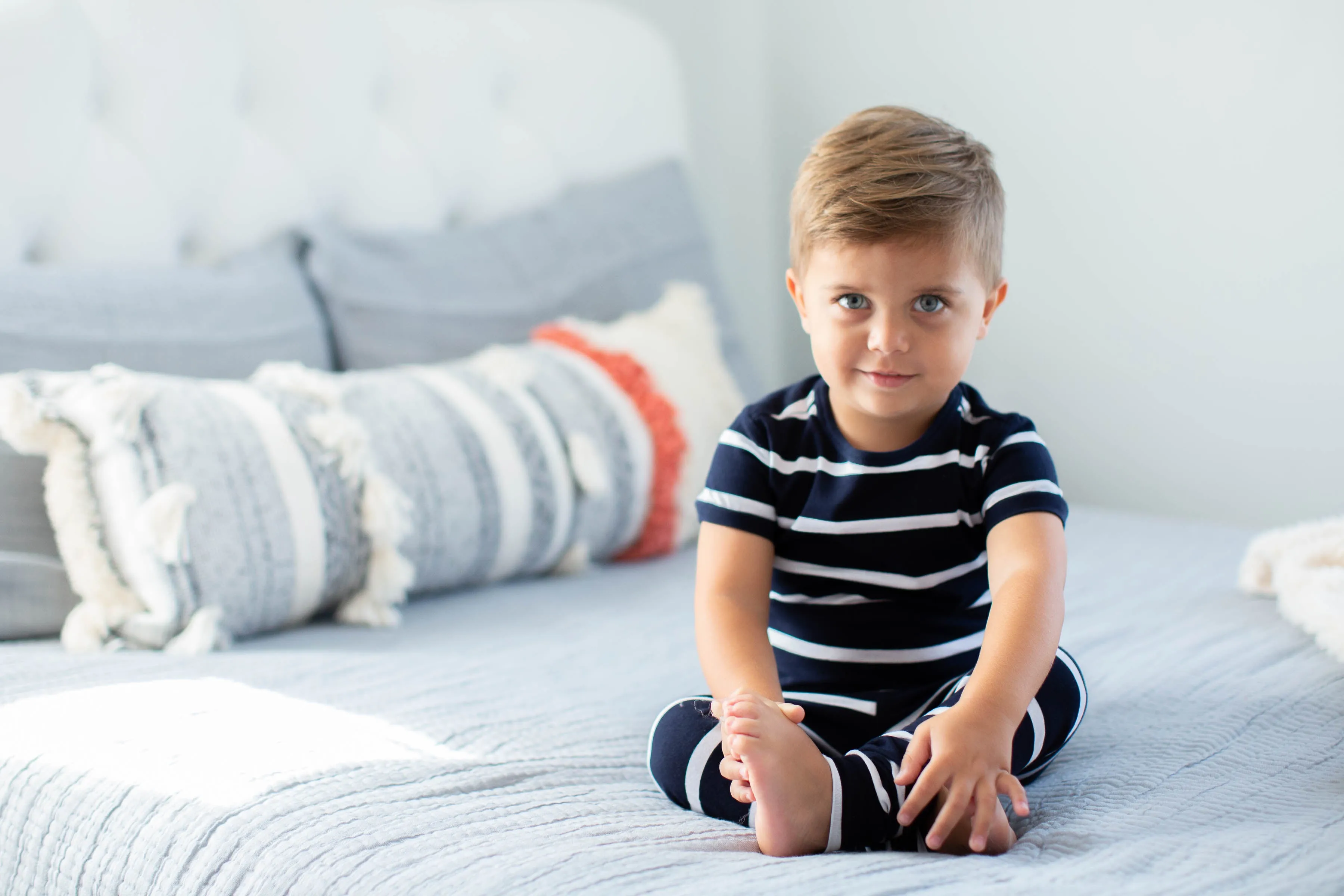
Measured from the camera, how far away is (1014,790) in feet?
2.23

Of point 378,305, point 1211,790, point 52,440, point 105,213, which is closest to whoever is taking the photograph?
point 1211,790

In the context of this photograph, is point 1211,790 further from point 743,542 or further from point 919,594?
point 743,542

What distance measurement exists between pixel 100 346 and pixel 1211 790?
3.73 ft

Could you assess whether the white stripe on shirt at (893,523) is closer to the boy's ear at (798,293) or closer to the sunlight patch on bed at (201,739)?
the boy's ear at (798,293)

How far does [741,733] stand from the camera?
26.5 inches

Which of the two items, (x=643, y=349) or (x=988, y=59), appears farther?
(x=988, y=59)

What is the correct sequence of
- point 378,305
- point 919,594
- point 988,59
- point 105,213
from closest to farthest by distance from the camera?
1. point 919,594
2. point 105,213
3. point 378,305
4. point 988,59

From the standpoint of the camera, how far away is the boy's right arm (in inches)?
32.0

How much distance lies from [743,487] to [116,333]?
763mm

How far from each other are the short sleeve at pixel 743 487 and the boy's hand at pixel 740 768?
192 mm

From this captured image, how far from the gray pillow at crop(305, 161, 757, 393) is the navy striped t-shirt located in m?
0.74

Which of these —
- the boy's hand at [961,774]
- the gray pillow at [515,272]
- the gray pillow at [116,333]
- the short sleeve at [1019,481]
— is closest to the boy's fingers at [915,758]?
the boy's hand at [961,774]

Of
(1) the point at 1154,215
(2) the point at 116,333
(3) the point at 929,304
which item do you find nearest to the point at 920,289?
(3) the point at 929,304

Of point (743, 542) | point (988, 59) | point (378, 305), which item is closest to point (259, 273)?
point (378, 305)
